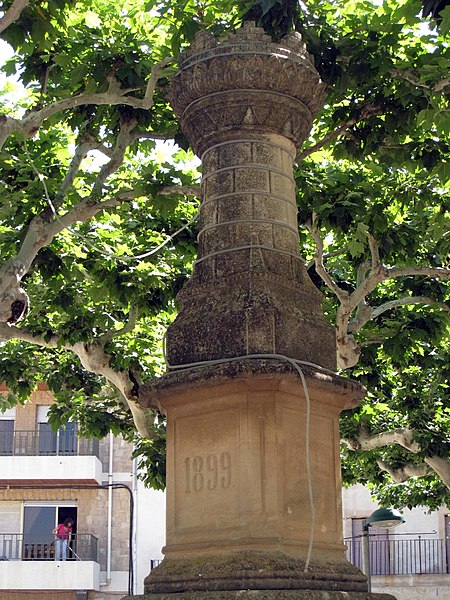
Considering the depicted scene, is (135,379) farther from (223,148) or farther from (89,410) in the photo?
(223,148)

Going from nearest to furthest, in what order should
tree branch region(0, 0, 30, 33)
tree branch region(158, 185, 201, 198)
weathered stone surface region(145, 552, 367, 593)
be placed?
weathered stone surface region(145, 552, 367, 593)
tree branch region(0, 0, 30, 33)
tree branch region(158, 185, 201, 198)

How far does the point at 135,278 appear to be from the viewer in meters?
13.4

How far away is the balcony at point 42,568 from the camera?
31.2m

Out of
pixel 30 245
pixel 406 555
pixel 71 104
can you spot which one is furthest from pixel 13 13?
pixel 406 555

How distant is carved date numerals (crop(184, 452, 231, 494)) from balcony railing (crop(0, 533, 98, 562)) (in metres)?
25.8

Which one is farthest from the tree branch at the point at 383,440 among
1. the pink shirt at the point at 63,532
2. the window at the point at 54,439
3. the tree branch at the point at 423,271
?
the window at the point at 54,439

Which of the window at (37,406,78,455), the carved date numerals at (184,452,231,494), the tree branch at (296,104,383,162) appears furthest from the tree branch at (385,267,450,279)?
the window at (37,406,78,455)

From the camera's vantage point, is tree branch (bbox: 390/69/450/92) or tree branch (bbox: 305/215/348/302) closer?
tree branch (bbox: 390/69/450/92)

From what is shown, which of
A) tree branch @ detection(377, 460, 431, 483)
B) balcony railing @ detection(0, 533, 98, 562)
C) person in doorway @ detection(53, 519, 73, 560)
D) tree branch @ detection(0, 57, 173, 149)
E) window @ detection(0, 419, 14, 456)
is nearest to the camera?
tree branch @ detection(0, 57, 173, 149)

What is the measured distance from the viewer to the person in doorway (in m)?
31.3

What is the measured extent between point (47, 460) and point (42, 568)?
3031 mm

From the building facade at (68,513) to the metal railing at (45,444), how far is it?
0.09 ft

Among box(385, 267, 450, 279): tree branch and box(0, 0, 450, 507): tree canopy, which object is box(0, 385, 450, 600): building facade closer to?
box(0, 0, 450, 507): tree canopy

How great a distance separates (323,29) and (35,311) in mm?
6926
